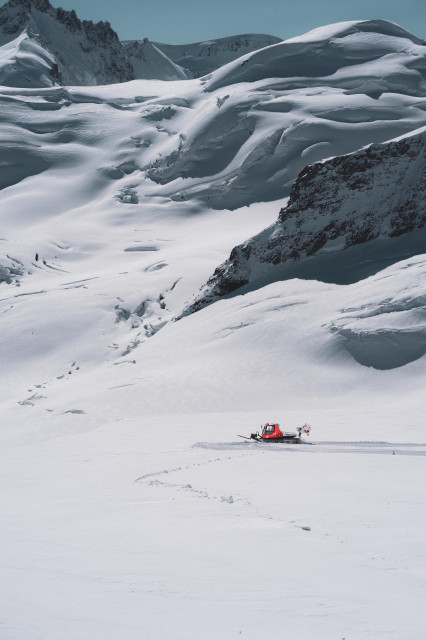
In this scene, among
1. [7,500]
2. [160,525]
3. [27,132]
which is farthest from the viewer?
[27,132]

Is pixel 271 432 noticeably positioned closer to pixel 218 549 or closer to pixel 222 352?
pixel 218 549

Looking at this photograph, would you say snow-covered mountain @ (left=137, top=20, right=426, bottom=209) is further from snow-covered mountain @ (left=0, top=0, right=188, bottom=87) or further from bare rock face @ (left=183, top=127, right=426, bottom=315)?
snow-covered mountain @ (left=0, top=0, right=188, bottom=87)

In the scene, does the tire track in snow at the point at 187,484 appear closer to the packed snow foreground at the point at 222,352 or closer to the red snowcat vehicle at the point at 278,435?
the packed snow foreground at the point at 222,352

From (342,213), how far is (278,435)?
75.9 feet

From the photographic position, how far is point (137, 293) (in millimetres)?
47750

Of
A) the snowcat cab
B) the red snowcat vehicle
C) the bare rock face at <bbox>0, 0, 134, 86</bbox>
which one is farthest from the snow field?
the bare rock face at <bbox>0, 0, 134, 86</bbox>

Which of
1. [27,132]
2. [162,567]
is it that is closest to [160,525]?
[162,567]

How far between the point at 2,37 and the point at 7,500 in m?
164

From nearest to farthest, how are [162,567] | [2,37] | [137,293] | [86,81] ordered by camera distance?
[162,567] → [137,293] → [2,37] → [86,81]

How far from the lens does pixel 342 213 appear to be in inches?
1596

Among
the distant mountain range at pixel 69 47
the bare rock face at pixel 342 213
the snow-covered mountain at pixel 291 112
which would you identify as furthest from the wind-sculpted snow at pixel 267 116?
the distant mountain range at pixel 69 47

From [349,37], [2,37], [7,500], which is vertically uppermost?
[2,37]

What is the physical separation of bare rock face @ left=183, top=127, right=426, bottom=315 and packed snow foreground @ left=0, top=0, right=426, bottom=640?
5.1 inches

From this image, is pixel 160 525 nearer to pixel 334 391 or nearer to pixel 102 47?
pixel 334 391
